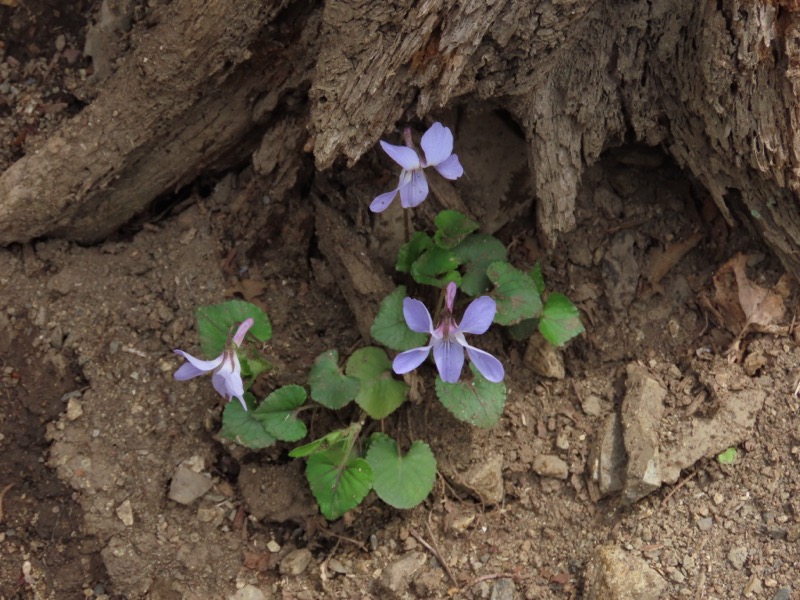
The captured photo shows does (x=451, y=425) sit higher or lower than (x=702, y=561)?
higher

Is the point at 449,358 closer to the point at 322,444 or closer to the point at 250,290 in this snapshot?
the point at 322,444

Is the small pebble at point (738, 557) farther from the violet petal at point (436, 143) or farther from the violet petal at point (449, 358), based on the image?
the violet petal at point (436, 143)

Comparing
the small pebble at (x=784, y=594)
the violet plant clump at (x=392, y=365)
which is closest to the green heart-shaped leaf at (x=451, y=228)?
the violet plant clump at (x=392, y=365)

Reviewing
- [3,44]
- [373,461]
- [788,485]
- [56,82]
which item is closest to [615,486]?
[788,485]

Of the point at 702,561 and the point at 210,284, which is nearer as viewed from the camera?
the point at 702,561

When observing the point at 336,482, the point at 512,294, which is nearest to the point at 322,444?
the point at 336,482

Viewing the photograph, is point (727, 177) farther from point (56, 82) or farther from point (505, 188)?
point (56, 82)

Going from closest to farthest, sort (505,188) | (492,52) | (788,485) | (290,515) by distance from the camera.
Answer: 1. (492,52)
2. (788,485)
3. (290,515)
4. (505,188)
